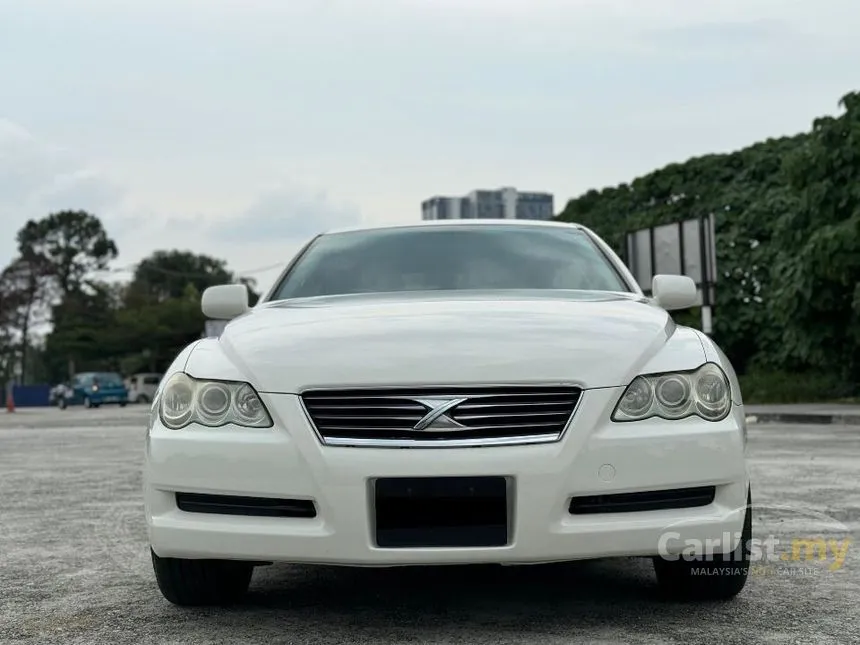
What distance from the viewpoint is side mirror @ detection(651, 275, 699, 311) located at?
480 cm

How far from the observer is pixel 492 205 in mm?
54531

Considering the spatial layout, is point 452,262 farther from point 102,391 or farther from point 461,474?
point 102,391

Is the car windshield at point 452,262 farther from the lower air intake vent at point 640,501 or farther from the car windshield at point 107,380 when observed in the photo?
the car windshield at point 107,380

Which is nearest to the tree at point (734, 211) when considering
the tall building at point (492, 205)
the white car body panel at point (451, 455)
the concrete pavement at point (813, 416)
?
the concrete pavement at point (813, 416)

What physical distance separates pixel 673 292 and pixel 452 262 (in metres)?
0.95

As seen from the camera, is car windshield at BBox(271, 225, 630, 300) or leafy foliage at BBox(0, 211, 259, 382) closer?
car windshield at BBox(271, 225, 630, 300)

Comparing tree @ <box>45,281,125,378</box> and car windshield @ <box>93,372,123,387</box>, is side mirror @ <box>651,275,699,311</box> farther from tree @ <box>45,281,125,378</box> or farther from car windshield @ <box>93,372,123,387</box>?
tree @ <box>45,281,125,378</box>

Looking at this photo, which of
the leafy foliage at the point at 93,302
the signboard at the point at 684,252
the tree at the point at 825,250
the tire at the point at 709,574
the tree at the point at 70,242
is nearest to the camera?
the tire at the point at 709,574

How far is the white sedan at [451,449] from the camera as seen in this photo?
3.35 metres

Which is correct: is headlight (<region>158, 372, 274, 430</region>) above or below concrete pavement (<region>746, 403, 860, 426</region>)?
above

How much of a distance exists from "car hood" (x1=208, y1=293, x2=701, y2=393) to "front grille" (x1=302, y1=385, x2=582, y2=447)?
0.04m

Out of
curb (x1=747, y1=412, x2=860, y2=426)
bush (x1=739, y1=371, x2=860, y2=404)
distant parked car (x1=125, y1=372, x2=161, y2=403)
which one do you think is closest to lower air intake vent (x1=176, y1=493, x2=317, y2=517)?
curb (x1=747, y1=412, x2=860, y2=426)

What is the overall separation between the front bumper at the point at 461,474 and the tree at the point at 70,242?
292 feet

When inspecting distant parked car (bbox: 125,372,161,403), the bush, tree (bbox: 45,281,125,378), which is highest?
the bush
